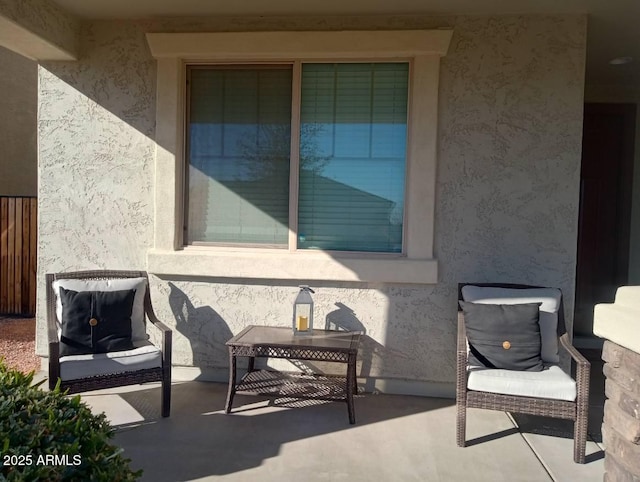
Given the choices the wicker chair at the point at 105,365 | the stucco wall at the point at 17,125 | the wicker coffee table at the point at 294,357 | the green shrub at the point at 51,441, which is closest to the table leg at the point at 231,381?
the wicker coffee table at the point at 294,357

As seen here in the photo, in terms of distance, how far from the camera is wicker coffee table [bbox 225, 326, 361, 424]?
142 inches

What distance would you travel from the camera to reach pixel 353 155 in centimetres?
429

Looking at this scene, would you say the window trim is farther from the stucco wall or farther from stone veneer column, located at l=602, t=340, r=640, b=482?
the stucco wall

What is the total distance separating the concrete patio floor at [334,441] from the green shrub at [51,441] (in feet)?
3.97

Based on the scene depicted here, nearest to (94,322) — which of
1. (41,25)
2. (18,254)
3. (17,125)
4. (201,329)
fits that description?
(201,329)

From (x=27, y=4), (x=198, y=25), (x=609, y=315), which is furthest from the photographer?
(x=198, y=25)

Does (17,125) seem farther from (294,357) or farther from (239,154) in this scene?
(294,357)

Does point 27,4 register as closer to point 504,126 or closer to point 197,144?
point 197,144

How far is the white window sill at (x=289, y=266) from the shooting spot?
4.11m

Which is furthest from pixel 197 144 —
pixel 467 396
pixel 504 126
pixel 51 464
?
pixel 51 464

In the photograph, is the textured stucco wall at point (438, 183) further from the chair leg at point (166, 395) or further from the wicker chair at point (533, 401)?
the wicker chair at point (533, 401)

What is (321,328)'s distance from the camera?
14.0 feet

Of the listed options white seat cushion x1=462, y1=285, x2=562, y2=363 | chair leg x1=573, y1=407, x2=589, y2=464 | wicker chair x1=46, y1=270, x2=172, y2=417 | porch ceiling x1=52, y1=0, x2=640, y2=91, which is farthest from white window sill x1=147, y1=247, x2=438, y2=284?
porch ceiling x1=52, y1=0, x2=640, y2=91

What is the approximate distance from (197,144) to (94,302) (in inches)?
64.1
